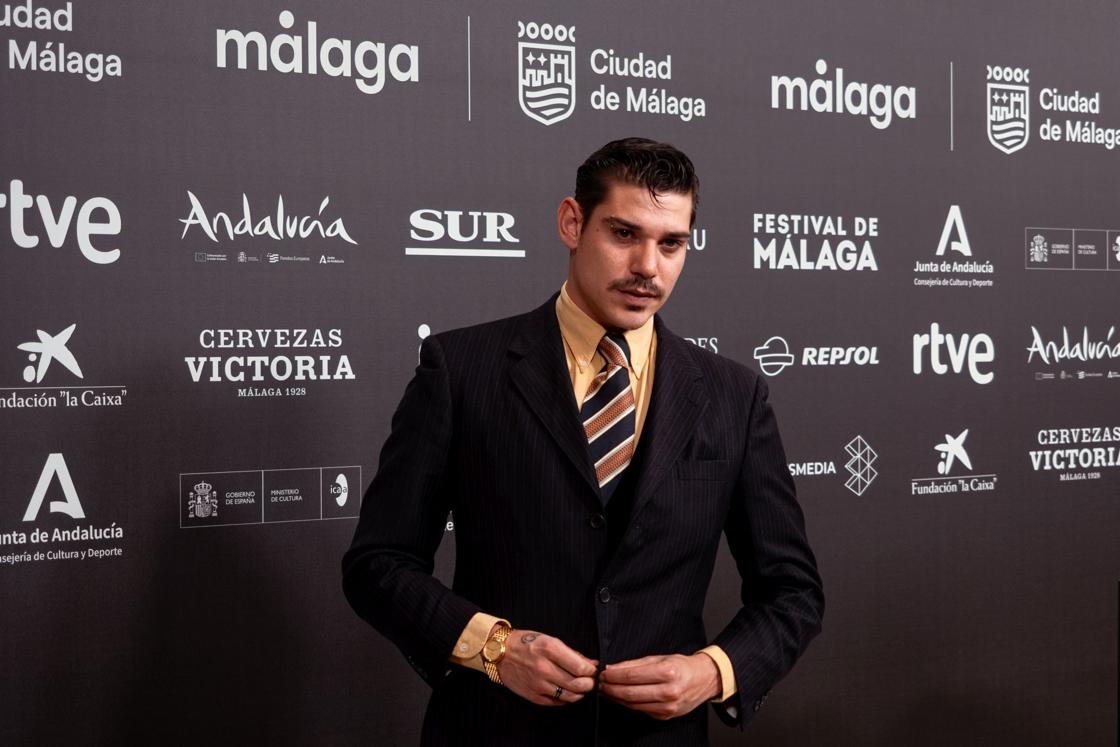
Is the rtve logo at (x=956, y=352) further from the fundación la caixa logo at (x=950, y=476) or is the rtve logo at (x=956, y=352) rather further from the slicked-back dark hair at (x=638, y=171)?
the slicked-back dark hair at (x=638, y=171)

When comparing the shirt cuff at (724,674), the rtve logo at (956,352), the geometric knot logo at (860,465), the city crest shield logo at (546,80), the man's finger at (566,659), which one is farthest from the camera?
the rtve logo at (956,352)

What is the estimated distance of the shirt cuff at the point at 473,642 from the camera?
1.48m

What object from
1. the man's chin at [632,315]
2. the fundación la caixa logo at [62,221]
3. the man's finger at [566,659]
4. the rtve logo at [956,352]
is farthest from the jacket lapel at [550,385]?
the rtve logo at [956,352]

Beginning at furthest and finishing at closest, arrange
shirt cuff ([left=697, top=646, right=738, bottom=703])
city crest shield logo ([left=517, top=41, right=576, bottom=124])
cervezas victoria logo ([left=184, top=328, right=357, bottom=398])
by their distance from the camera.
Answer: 1. city crest shield logo ([left=517, top=41, right=576, bottom=124])
2. cervezas victoria logo ([left=184, top=328, right=357, bottom=398])
3. shirt cuff ([left=697, top=646, right=738, bottom=703])

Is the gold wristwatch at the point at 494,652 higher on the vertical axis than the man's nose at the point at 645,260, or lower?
lower

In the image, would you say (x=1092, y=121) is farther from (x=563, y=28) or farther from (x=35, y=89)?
(x=35, y=89)

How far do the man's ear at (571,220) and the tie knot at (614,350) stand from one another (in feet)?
0.48

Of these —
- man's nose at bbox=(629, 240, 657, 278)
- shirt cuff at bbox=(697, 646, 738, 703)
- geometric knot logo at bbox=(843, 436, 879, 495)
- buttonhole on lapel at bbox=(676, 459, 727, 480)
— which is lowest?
shirt cuff at bbox=(697, 646, 738, 703)

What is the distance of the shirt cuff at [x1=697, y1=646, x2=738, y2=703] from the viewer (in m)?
1.52

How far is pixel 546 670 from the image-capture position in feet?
4.63

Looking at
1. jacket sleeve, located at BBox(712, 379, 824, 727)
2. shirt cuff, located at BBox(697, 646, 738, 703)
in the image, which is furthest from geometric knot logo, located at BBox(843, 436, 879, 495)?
shirt cuff, located at BBox(697, 646, 738, 703)

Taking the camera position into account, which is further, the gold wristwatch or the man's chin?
the man's chin

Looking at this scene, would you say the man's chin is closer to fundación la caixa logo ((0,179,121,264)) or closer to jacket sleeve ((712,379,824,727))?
jacket sleeve ((712,379,824,727))

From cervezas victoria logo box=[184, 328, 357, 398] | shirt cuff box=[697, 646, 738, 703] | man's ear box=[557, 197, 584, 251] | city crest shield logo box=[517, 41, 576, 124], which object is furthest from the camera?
city crest shield logo box=[517, 41, 576, 124]
